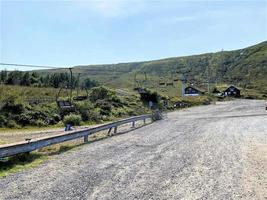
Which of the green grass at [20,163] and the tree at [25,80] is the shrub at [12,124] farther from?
the tree at [25,80]

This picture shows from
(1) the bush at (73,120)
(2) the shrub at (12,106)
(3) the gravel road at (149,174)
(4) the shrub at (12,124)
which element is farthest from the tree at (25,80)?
(3) the gravel road at (149,174)

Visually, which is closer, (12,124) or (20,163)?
(20,163)

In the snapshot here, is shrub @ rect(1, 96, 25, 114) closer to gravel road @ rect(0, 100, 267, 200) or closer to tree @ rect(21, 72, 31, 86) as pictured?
gravel road @ rect(0, 100, 267, 200)

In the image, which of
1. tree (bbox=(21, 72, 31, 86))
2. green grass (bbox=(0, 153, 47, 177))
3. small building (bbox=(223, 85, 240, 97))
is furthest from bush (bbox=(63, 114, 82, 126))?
small building (bbox=(223, 85, 240, 97))

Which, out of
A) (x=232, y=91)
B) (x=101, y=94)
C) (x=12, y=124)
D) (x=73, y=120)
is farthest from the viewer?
(x=232, y=91)

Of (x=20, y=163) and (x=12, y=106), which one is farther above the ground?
(x=20, y=163)

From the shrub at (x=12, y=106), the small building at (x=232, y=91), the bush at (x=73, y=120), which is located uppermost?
the shrub at (x=12, y=106)

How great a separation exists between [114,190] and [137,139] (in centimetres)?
1016

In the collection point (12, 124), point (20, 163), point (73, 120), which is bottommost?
point (73, 120)

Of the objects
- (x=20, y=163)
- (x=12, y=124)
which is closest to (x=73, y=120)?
(x=12, y=124)

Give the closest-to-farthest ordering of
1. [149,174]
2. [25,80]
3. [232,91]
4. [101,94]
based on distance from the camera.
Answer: [149,174] < [101,94] < [25,80] < [232,91]

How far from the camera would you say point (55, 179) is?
31.8 feet

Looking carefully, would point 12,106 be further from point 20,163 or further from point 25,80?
point 25,80

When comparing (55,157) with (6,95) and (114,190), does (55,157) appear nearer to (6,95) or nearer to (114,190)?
(114,190)
